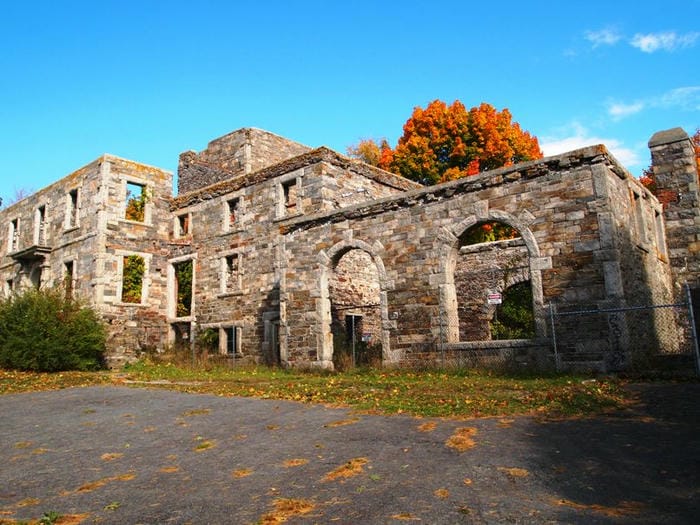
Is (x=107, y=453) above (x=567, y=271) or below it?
below

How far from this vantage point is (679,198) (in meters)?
17.6

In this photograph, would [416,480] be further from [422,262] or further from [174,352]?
[174,352]

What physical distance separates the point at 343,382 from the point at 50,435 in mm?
6143

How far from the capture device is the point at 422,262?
14625 mm

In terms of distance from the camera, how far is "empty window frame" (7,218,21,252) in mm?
28125

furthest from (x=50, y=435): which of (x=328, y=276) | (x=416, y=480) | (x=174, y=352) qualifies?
(x=174, y=352)

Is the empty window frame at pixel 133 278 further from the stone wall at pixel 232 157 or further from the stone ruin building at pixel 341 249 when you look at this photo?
the stone wall at pixel 232 157

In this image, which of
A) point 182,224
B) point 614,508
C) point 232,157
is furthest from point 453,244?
point 232,157

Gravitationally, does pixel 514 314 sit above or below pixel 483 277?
below

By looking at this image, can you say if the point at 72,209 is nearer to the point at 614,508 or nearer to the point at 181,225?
the point at 181,225

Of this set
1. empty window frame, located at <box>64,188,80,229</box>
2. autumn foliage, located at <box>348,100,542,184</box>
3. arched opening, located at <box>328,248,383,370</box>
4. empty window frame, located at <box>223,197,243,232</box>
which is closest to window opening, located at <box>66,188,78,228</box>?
empty window frame, located at <box>64,188,80,229</box>

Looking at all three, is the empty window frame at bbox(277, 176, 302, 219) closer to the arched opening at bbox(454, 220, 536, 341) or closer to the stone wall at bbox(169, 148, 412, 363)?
the stone wall at bbox(169, 148, 412, 363)

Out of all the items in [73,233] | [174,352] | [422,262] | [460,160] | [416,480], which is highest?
[460,160]

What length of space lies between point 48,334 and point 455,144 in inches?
840
